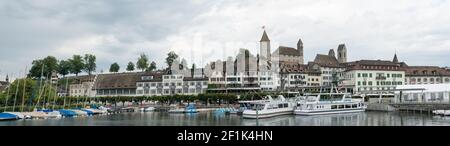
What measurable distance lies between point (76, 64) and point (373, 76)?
81.2 meters

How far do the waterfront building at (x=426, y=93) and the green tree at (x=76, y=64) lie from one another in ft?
285

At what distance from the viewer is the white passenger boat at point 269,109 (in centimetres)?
6122

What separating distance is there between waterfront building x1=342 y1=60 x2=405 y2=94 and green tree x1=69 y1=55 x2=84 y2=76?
2870 inches

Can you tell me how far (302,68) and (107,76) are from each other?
5431 centimetres

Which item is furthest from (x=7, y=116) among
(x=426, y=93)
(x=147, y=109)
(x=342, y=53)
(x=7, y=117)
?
(x=342, y=53)

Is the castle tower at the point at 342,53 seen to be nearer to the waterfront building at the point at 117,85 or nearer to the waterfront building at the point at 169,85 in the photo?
the waterfront building at the point at 169,85

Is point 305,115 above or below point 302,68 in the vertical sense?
below

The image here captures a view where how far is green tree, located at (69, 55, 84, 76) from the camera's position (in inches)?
5098
